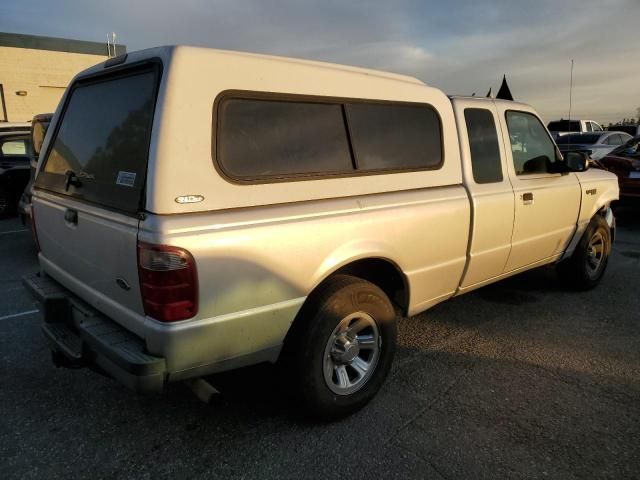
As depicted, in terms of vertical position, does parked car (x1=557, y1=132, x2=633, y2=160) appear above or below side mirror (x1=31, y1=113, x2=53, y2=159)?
below

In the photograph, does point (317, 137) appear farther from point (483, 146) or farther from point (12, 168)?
point (12, 168)

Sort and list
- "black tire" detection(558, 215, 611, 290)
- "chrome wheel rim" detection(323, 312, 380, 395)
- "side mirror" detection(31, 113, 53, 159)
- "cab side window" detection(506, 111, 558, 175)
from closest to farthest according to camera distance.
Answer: "chrome wheel rim" detection(323, 312, 380, 395), "cab side window" detection(506, 111, 558, 175), "black tire" detection(558, 215, 611, 290), "side mirror" detection(31, 113, 53, 159)

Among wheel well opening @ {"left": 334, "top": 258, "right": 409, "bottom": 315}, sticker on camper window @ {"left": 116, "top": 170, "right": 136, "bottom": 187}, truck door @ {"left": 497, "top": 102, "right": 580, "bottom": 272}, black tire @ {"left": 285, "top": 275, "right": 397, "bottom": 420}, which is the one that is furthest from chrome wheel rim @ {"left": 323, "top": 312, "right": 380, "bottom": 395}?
truck door @ {"left": 497, "top": 102, "right": 580, "bottom": 272}

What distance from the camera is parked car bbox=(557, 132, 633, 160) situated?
1451 cm

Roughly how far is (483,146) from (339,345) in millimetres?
1979

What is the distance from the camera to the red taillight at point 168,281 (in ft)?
7.10

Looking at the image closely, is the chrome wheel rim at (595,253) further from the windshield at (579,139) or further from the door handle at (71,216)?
the windshield at (579,139)

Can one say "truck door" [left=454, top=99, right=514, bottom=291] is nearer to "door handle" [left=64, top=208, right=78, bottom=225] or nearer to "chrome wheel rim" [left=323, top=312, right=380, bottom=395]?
"chrome wheel rim" [left=323, top=312, right=380, bottom=395]

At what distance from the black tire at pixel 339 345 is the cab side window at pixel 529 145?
6.50 feet

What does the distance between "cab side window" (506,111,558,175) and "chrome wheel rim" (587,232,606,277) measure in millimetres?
1184

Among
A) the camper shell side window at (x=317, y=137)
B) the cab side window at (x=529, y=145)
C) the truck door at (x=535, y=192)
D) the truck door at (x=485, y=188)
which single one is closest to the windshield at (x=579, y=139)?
the truck door at (x=535, y=192)

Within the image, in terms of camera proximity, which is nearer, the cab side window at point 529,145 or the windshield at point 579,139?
the cab side window at point 529,145

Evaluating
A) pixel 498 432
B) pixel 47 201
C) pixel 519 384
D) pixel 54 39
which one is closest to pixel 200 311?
pixel 47 201

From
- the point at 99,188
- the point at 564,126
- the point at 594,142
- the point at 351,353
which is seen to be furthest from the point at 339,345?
the point at 564,126
